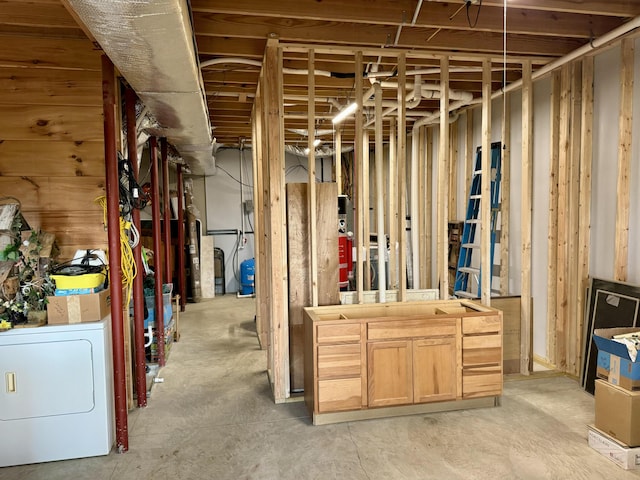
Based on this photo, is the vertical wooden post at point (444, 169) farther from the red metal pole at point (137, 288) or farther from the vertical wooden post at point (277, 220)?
the red metal pole at point (137, 288)

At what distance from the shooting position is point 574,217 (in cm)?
373

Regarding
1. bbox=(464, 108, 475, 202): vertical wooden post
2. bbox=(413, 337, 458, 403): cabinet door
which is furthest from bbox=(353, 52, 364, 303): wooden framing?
bbox=(464, 108, 475, 202): vertical wooden post

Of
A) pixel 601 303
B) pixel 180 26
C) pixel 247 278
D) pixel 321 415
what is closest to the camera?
pixel 180 26

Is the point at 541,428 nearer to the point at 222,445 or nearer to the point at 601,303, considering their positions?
the point at 601,303

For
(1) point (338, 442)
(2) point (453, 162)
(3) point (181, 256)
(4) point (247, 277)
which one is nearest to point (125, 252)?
(1) point (338, 442)

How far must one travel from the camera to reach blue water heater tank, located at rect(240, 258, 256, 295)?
808 cm

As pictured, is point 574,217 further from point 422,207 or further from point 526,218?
point 422,207

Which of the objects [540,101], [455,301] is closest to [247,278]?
[455,301]

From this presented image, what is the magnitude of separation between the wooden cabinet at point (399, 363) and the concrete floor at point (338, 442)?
13 cm

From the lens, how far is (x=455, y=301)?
3.55 m

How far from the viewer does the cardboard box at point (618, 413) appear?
7.98 ft

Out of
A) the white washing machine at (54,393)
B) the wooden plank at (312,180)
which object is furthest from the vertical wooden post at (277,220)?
the white washing machine at (54,393)

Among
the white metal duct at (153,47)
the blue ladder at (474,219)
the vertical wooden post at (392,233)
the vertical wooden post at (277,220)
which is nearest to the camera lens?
the white metal duct at (153,47)

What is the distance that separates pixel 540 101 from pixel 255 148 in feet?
10.0
